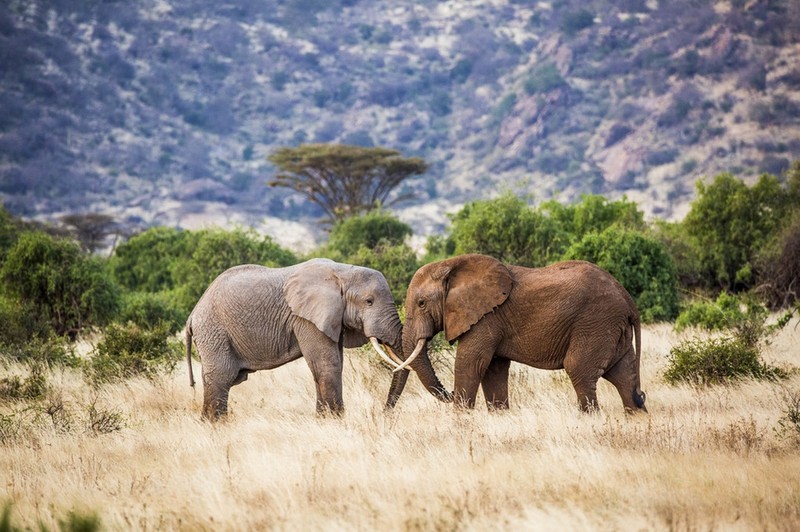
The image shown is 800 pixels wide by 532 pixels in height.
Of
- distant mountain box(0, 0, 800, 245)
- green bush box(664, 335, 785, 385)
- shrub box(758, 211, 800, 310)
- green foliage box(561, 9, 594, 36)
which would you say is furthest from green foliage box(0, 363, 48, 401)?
green foliage box(561, 9, 594, 36)

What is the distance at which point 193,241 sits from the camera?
37.8 meters

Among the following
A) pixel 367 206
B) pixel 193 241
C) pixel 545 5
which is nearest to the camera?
pixel 193 241

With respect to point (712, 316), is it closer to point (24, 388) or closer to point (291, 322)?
point (291, 322)

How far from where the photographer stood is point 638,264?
2272 centimetres

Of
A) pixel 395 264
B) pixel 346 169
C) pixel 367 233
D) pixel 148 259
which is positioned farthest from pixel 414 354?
pixel 346 169

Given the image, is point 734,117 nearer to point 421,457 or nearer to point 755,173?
point 755,173

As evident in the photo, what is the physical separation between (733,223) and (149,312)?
19.1m

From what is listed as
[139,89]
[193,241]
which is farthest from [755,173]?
[139,89]

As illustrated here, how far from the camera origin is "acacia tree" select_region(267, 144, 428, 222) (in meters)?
58.3

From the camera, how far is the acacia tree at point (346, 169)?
191 feet

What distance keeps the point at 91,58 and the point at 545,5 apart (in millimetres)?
72134

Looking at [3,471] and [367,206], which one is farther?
[367,206]

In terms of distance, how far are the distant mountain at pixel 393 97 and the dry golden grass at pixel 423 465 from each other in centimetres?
8265

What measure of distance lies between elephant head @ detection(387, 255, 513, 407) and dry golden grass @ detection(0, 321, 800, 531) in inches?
27.6
